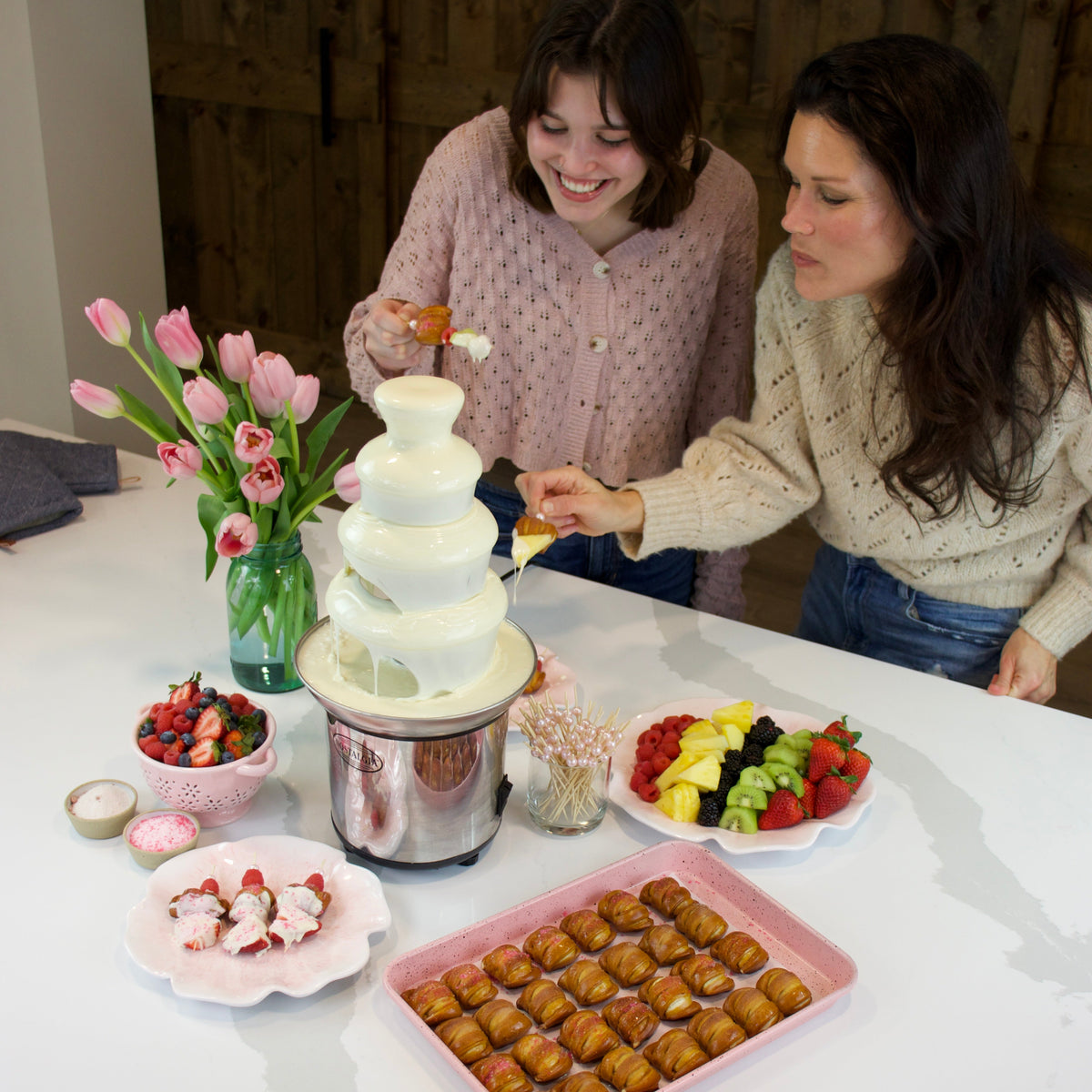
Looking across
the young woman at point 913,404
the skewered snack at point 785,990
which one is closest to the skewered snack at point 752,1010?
the skewered snack at point 785,990

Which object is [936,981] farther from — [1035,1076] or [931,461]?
[931,461]

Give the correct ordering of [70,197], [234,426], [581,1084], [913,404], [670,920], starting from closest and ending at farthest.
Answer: [581,1084] < [670,920] < [234,426] < [913,404] < [70,197]

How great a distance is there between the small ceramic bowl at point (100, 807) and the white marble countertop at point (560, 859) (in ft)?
0.06

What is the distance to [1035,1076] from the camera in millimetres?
986

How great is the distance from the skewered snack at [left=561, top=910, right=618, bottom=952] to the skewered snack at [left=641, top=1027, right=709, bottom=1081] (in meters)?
0.12

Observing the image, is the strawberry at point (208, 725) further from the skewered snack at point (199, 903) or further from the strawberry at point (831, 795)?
the strawberry at point (831, 795)

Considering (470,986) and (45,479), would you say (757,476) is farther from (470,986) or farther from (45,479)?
(45,479)

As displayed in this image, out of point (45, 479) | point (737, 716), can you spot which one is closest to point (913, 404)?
point (737, 716)

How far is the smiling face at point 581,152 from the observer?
158 cm

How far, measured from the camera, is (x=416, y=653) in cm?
108

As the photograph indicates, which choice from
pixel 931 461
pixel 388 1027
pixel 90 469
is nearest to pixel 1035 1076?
pixel 388 1027

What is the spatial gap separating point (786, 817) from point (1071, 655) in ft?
8.73

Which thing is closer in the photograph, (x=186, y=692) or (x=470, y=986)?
(x=470, y=986)

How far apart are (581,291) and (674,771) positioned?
2.79ft
